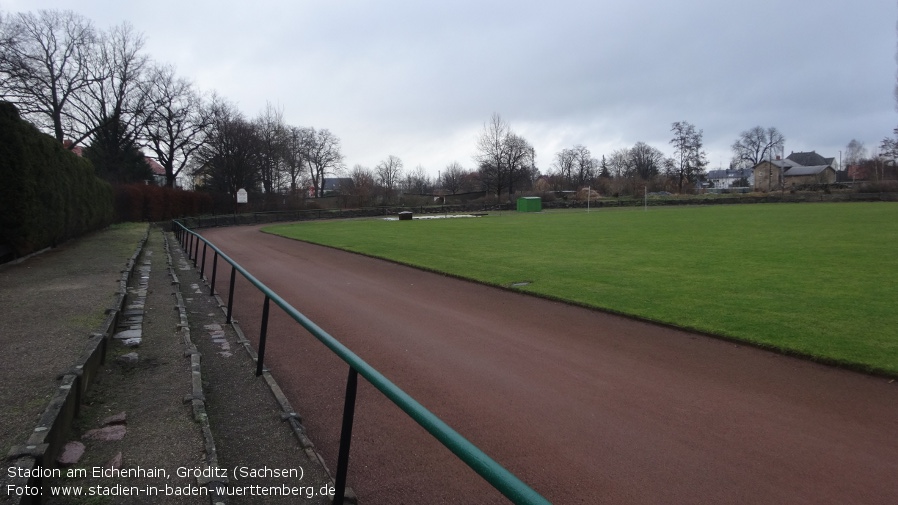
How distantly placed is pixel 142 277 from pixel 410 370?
8.06m

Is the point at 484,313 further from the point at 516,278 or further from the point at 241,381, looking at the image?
the point at 241,381

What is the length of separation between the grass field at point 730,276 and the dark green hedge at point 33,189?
8762 millimetres

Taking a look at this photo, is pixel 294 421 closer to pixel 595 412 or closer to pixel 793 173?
pixel 595 412

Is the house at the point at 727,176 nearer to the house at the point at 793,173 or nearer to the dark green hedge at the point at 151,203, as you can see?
the house at the point at 793,173

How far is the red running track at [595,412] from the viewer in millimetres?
3492

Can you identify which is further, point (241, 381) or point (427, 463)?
point (241, 381)

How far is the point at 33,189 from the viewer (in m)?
12.4

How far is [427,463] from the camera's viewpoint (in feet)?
12.3

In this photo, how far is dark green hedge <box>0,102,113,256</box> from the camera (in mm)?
11656

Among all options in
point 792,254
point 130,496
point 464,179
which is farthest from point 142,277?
point 464,179

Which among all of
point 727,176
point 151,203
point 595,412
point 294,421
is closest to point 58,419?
point 294,421

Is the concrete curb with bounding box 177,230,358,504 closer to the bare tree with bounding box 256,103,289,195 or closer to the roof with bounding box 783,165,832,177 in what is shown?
the bare tree with bounding box 256,103,289,195

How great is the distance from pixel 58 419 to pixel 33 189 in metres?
11.8

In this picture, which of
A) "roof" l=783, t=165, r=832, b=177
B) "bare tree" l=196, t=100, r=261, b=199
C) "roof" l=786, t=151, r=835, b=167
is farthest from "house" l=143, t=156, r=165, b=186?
"roof" l=786, t=151, r=835, b=167
